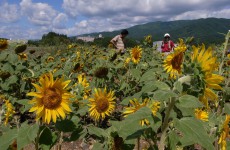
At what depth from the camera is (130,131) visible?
4.57ft

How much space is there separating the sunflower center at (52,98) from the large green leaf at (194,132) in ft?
2.45

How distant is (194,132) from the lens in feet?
3.91

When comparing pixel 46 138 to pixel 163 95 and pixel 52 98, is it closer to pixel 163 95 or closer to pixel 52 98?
pixel 52 98

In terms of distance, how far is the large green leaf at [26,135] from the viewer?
145cm

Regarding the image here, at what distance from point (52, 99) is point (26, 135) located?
0.31 m

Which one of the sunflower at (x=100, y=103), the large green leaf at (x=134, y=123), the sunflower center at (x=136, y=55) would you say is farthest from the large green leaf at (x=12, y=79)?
the large green leaf at (x=134, y=123)

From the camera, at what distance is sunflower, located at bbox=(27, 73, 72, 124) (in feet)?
5.56

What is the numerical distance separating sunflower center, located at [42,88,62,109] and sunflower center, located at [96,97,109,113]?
1.22 meters

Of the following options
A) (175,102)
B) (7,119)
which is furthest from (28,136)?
(7,119)

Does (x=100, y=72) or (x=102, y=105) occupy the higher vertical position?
(x=100, y=72)

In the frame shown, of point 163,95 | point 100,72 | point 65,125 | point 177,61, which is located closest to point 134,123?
point 163,95

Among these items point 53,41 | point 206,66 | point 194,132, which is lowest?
Result: point 53,41

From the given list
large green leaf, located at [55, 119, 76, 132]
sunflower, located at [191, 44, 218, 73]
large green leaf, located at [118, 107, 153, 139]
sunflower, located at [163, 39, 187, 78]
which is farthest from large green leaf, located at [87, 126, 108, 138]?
sunflower, located at [163, 39, 187, 78]

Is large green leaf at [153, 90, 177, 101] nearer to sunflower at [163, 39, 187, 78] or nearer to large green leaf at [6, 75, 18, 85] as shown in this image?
sunflower at [163, 39, 187, 78]
